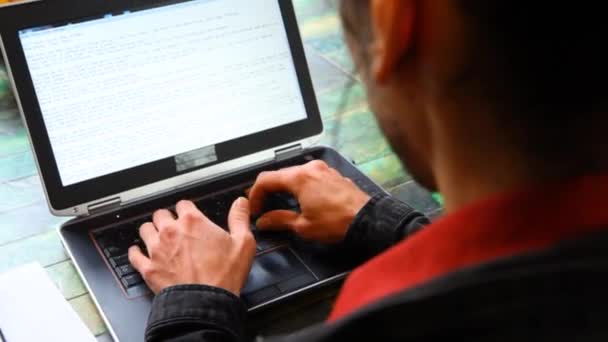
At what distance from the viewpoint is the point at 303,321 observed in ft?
2.78

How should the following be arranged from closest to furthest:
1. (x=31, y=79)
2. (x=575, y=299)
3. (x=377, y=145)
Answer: (x=575, y=299) → (x=31, y=79) → (x=377, y=145)

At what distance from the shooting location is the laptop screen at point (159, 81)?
3.15 ft

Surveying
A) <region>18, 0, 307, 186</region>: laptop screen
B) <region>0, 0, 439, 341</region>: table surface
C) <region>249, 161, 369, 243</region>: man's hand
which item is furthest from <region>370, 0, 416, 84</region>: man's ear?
<region>18, 0, 307, 186</region>: laptop screen

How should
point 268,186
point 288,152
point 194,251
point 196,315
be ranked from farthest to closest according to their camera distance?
point 288,152, point 268,186, point 194,251, point 196,315

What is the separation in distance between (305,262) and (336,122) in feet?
1.27

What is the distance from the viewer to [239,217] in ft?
3.07

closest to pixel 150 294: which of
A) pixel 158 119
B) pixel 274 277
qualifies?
pixel 274 277

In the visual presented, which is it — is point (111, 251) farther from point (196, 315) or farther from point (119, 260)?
point (196, 315)

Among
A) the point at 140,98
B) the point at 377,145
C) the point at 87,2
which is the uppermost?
the point at 87,2

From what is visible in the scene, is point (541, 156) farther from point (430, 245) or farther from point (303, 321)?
point (303, 321)

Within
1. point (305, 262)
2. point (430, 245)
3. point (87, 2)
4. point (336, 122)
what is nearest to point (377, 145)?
point (336, 122)

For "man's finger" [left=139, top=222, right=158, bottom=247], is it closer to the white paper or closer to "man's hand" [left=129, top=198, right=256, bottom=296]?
"man's hand" [left=129, top=198, right=256, bottom=296]

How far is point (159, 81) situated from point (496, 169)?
591mm

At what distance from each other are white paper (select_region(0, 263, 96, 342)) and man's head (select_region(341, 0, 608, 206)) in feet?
1.55
